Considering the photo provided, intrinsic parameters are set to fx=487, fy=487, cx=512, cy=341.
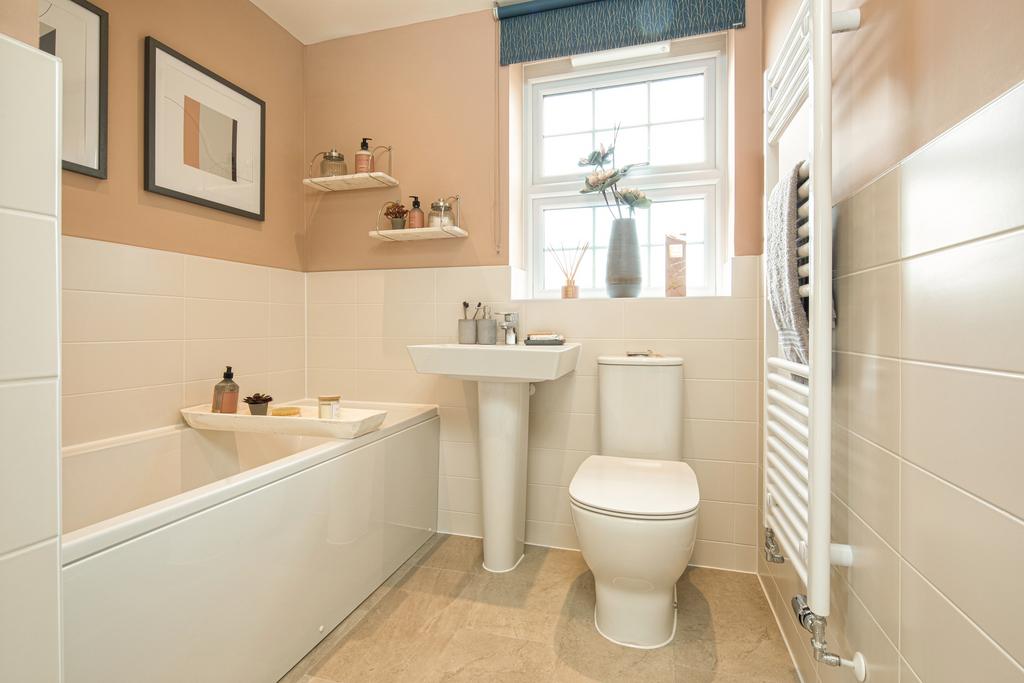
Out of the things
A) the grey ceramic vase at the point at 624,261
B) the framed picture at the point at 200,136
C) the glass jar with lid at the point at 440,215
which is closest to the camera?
the framed picture at the point at 200,136

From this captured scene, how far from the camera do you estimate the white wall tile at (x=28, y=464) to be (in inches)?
24.9

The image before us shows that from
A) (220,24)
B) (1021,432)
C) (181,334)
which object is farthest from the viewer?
(220,24)

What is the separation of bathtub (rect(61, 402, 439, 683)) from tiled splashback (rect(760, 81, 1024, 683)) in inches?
54.2

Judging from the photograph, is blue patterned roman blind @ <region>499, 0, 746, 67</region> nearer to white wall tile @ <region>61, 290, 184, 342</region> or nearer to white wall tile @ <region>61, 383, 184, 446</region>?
white wall tile @ <region>61, 290, 184, 342</region>

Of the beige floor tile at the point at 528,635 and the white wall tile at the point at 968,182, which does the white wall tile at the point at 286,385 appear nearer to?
the beige floor tile at the point at 528,635

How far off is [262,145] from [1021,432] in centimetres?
263

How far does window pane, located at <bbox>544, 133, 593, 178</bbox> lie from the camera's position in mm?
2393

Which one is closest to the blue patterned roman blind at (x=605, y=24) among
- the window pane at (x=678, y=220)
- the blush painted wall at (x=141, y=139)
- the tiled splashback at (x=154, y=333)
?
the window pane at (x=678, y=220)

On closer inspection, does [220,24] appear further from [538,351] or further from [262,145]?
[538,351]

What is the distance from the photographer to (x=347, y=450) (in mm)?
1626

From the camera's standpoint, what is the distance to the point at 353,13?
7.50ft

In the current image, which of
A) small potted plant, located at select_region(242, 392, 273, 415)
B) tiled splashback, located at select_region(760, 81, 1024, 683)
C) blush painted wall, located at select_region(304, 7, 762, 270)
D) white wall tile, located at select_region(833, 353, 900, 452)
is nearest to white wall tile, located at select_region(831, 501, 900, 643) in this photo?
tiled splashback, located at select_region(760, 81, 1024, 683)

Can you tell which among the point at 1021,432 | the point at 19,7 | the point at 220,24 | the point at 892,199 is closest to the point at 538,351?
the point at 892,199

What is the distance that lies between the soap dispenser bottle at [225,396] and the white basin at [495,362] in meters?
0.73
